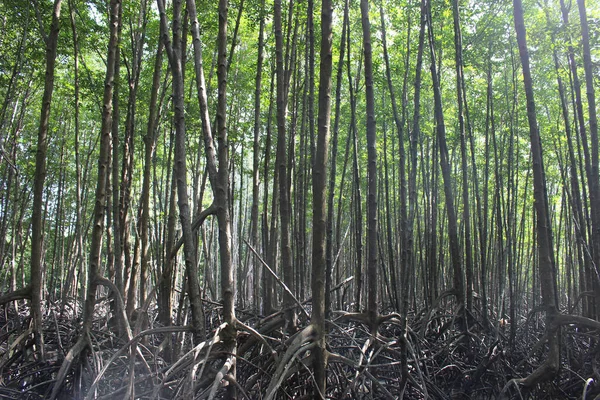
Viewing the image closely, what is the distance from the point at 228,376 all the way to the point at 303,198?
3.76m

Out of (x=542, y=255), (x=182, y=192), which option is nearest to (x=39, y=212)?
(x=182, y=192)

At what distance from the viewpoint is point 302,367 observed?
2.91m

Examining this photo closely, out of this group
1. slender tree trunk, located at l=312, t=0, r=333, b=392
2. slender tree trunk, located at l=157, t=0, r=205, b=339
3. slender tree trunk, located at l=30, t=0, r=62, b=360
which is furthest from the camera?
slender tree trunk, located at l=30, t=0, r=62, b=360

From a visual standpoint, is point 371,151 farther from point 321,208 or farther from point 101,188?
point 101,188

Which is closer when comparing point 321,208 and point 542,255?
point 321,208

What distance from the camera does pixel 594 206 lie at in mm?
4785

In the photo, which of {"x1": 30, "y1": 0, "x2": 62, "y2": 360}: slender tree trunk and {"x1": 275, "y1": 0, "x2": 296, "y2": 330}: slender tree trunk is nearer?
{"x1": 275, "y1": 0, "x2": 296, "y2": 330}: slender tree trunk

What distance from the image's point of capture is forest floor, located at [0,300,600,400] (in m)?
3.18

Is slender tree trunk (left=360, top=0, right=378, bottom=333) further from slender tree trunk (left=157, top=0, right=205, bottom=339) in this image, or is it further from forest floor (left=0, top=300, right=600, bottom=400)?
slender tree trunk (left=157, top=0, right=205, bottom=339)

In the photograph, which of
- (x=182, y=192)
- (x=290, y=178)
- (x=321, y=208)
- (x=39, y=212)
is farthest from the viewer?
(x=290, y=178)

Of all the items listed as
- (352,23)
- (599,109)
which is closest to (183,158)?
(352,23)

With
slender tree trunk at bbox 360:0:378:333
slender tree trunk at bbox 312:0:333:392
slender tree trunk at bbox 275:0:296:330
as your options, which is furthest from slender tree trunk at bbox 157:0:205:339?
slender tree trunk at bbox 360:0:378:333

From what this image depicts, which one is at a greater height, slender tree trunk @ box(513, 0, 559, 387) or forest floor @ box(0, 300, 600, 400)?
slender tree trunk @ box(513, 0, 559, 387)

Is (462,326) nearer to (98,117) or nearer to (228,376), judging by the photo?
(228,376)
